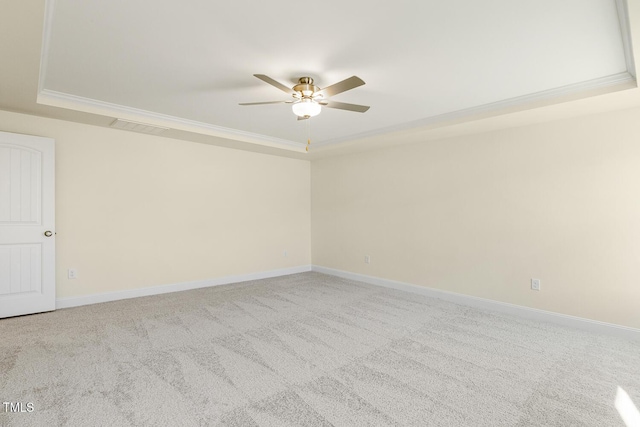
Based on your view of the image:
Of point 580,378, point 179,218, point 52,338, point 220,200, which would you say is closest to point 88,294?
point 52,338

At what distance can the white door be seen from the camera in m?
3.38

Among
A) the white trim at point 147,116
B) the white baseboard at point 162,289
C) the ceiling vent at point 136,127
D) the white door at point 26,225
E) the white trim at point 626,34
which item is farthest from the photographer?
the white baseboard at point 162,289

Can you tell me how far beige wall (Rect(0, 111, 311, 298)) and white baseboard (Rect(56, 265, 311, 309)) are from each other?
0.07 meters

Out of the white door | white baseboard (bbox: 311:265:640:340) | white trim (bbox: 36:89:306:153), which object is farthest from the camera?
the white door

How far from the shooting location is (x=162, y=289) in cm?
453

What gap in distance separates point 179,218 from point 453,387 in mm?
4172

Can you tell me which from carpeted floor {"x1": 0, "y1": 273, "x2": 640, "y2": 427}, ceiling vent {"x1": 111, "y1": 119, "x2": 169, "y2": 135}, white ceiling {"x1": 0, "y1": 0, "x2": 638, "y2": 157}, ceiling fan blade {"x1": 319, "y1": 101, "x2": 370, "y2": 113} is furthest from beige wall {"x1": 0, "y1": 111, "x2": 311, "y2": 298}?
ceiling fan blade {"x1": 319, "y1": 101, "x2": 370, "y2": 113}

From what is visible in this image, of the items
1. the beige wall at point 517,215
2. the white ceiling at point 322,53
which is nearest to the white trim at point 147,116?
the white ceiling at point 322,53

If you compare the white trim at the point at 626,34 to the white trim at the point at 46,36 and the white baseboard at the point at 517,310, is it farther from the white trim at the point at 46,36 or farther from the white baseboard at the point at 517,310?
the white trim at the point at 46,36

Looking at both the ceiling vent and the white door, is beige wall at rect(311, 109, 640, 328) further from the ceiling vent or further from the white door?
the white door

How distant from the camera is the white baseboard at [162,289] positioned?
385 cm

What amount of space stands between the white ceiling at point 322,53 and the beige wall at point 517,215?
68 centimetres

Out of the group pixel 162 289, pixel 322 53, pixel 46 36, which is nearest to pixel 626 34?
pixel 322 53

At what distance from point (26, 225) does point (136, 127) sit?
1643 mm
